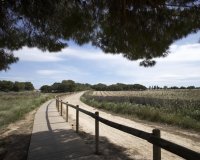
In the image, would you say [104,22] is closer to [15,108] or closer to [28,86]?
[15,108]

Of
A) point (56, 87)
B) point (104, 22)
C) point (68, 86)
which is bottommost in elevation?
point (104, 22)

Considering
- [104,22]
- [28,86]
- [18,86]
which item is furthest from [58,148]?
[28,86]

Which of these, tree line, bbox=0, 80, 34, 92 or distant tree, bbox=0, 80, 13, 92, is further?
tree line, bbox=0, 80, 34, 92

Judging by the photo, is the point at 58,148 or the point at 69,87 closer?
the point at 58,148

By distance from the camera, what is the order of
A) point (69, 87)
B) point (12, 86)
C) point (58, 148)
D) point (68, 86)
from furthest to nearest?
point (12, 86), point (68, 86), point (69, 87), point (58, 148)

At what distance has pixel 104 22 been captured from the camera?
413 inches

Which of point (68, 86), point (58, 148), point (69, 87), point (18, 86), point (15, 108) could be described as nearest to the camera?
point (58, 148)

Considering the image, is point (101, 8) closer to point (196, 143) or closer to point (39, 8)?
point (39, 8)

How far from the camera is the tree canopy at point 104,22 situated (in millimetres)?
9312

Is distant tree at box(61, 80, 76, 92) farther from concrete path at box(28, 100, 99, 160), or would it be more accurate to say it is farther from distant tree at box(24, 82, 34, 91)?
concrete path at box(28, 100, 99, 160)

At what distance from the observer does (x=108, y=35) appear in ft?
35.8

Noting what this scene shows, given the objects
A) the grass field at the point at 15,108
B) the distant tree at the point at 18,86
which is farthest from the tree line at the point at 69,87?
the grass field at the point at 15,108

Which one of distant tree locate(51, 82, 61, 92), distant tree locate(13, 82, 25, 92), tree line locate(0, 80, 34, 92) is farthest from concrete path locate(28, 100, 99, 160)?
distant tree locate(13, 82, 25, 92)

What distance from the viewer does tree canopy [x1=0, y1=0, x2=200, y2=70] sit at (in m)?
9.31
